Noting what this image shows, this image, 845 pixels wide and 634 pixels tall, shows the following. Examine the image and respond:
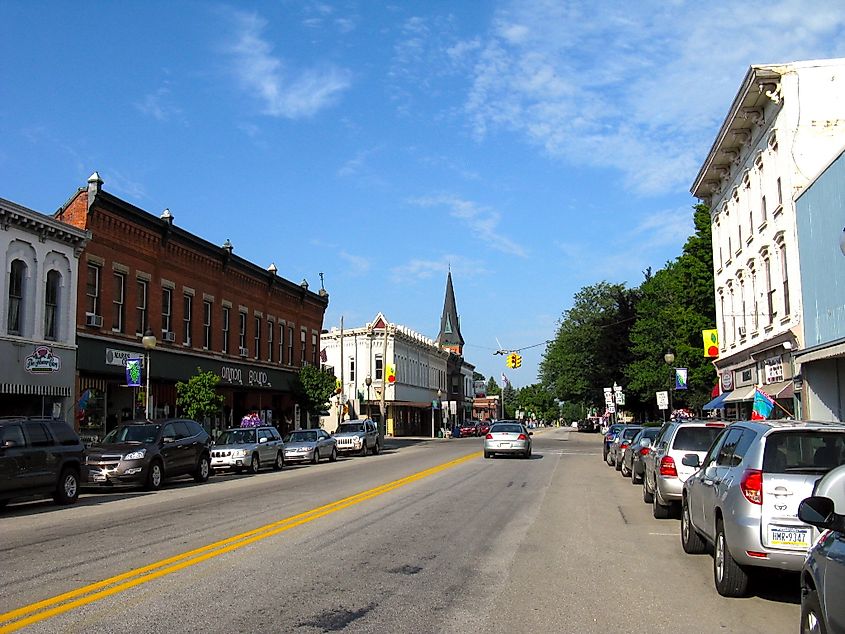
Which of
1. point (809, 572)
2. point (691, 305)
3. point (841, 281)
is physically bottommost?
point (809, 572)

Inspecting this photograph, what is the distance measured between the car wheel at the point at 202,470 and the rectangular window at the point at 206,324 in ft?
52.9

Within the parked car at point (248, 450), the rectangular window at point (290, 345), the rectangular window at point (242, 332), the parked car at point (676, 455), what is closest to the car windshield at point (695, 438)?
the parked car at point (676, 455)

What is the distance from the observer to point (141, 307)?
34.2m

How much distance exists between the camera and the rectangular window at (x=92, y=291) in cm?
3058

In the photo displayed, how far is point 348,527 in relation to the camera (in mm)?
12867

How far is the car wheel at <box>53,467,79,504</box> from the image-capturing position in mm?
17438

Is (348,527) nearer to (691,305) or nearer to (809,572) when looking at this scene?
(809,572)

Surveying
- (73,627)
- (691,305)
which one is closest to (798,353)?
(73,627)

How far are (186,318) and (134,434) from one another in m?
16.7

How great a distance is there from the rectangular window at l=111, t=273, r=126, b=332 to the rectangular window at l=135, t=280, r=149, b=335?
81cm

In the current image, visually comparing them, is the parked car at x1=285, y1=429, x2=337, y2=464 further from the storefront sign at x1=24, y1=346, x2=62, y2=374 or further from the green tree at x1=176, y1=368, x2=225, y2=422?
the storefront sign at x1=24, y1=346, x2=62, y2=374

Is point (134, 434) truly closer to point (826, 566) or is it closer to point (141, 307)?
point (141, 307)

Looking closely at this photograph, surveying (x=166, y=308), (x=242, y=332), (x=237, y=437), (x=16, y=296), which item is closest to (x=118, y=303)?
(x=166, y=308)

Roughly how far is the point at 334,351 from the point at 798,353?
55.0 meters
